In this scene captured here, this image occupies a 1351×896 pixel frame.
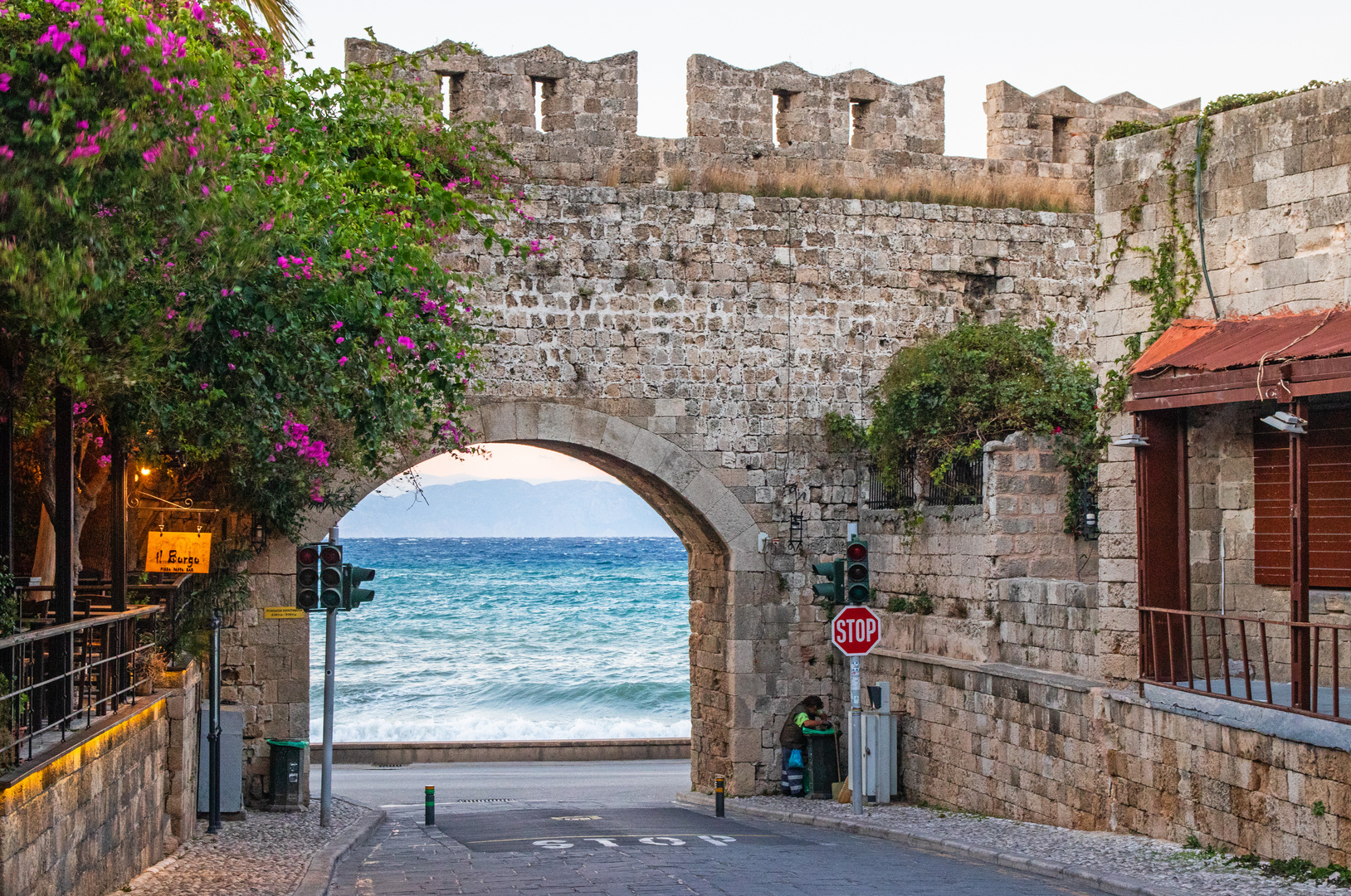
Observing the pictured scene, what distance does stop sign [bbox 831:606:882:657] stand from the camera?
12641 mm

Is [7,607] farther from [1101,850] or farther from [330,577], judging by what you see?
[1101,850]

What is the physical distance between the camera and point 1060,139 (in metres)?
16.9

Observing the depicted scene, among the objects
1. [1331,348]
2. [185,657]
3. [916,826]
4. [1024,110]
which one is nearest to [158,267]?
[185,657]

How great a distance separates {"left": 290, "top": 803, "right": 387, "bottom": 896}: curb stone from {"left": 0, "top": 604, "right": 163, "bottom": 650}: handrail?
191cm

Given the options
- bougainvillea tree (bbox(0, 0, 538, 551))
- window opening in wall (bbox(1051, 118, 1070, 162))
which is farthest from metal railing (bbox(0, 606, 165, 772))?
window opening in wall (bbox(1051, 118, 1070, 162))

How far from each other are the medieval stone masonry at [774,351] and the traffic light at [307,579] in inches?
78.3

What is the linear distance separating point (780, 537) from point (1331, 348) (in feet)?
26.0

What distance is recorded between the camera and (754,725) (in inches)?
619

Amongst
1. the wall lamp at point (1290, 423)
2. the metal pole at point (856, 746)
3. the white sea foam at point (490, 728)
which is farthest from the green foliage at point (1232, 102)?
the white sea foam at point (490, 728)

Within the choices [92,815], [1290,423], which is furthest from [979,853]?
[92,815]

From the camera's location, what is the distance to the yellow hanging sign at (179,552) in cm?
1276

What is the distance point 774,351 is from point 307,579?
5631 millimetres

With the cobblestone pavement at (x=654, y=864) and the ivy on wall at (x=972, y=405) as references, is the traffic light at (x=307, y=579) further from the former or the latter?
the ivy on wall at (x=972, y=405)

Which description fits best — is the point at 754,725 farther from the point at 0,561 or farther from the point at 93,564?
the point at 0,561
